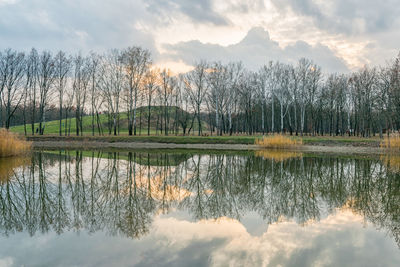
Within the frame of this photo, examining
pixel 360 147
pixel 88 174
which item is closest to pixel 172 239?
pixel 88 174

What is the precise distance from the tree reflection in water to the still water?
3 centimetres

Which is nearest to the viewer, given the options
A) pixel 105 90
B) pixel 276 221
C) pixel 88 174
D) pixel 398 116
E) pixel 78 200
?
pixel 276 221

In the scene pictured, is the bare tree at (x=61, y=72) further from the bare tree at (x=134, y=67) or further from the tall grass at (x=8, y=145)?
the tall grass at (x=8, y=145)

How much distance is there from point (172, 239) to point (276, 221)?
290cm

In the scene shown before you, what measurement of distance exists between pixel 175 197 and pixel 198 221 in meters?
2.78

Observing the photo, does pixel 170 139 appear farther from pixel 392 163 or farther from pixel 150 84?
pixel 392 163

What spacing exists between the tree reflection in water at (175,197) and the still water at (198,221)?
0.10 ft

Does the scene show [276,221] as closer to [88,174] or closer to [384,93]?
[88,174]

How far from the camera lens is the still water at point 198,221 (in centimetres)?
516

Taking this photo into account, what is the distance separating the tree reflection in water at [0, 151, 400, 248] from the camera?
7.21 meters

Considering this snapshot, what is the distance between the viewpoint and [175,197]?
10008 millimetres

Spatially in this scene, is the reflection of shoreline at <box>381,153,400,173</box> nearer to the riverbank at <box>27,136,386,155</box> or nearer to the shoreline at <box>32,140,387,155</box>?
the shoreline at <box>32,140,387,155</box>

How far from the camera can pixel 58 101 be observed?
159 ft

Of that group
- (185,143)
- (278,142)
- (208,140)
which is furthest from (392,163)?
(185,143)
